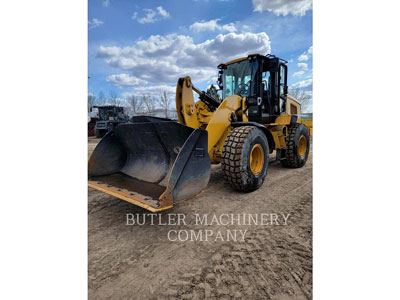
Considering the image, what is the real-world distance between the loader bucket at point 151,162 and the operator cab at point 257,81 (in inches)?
72.6

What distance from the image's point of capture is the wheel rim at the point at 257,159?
3523 millimetres

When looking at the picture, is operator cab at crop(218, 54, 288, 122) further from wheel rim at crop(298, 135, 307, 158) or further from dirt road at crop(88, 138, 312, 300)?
dirt road at crop(88, 138, 312, 300)

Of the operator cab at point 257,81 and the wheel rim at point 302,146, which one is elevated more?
the operator cab at point 257,81

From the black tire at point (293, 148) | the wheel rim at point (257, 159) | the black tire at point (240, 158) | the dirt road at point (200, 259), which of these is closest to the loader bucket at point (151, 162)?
the dirt road at point (200, 259)

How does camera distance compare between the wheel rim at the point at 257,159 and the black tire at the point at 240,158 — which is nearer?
the black tire at the point at 240,158

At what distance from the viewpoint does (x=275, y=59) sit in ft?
14.4

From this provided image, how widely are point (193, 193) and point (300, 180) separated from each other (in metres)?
2.73

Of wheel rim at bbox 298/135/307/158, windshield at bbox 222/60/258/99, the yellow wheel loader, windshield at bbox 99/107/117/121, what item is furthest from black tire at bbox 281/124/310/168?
windshield at bbox 99/107/117/121

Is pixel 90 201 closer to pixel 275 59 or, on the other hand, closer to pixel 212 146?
pixel 212 146

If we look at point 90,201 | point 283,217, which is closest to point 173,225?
point 283,217

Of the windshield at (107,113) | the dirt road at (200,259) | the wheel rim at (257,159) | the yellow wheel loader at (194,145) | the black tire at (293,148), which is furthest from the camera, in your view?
the windshield at (107,113)

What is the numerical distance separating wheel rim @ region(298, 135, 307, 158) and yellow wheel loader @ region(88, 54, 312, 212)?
838mm

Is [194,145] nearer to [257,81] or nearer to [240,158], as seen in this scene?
[240,158]

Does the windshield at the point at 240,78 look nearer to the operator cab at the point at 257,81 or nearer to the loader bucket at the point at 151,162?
the operator cab at the point at 257,81
